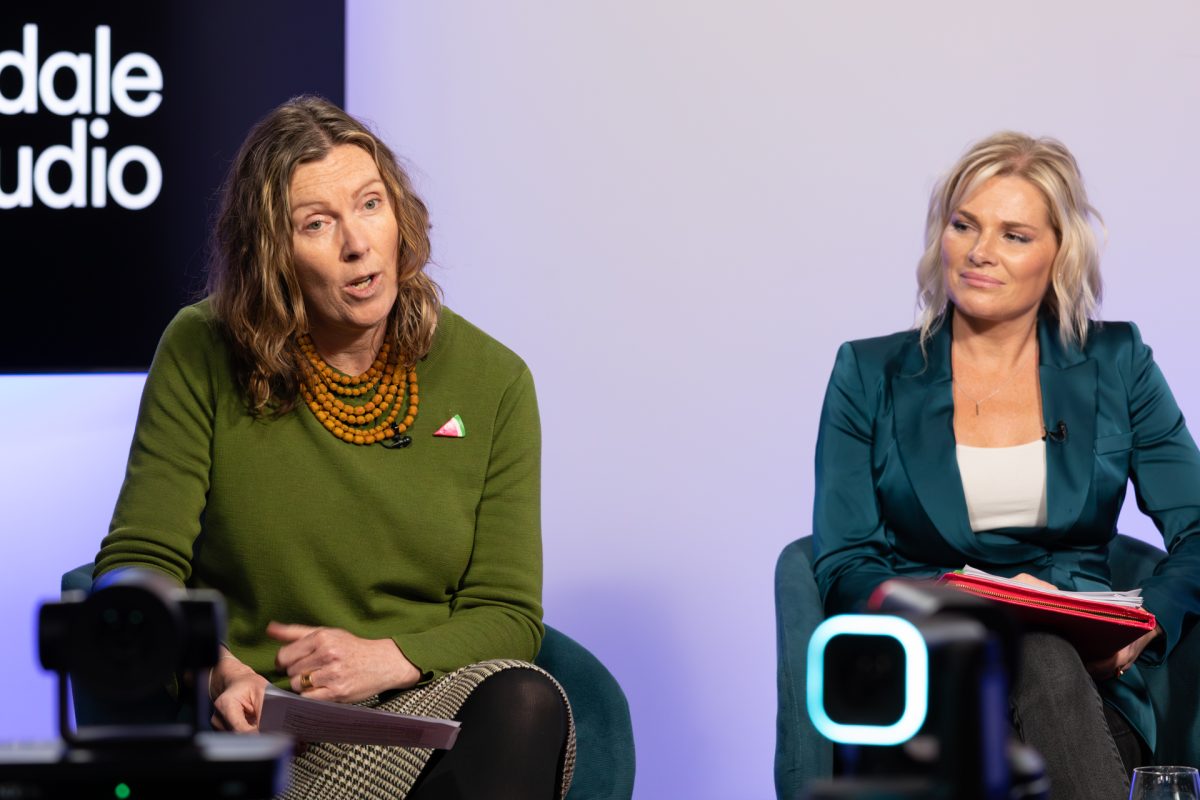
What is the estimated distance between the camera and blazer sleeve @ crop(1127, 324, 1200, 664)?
2.65 metres

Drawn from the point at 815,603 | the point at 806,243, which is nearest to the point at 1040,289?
the point at 815,603

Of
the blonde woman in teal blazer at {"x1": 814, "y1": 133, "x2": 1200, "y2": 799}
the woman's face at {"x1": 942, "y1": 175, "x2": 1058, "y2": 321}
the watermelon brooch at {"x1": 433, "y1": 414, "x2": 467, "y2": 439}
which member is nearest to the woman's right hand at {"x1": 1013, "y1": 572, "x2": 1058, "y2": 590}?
the blonde woman in teal blazer at {"x1": 814, "y1": 133, "x2": 1200, "y2": 799}

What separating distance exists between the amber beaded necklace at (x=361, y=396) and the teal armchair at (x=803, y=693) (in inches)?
28.3

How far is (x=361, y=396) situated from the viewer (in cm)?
237

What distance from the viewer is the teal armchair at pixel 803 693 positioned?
7.86 feet

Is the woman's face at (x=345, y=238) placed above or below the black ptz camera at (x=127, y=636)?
above

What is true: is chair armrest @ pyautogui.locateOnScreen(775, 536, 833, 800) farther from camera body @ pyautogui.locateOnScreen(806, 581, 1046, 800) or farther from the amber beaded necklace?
camera body @ pyautogui.locateOnScreen(806, 581, 1046, 800)

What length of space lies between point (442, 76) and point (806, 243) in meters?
0.97

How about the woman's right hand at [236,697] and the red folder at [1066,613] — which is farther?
the red folder at [1066,613]

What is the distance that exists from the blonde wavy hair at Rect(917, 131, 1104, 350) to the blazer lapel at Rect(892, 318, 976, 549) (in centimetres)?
7

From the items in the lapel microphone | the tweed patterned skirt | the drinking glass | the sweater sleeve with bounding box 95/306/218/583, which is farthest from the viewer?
the lapel microphone

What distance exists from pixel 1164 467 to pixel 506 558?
4.09 feet

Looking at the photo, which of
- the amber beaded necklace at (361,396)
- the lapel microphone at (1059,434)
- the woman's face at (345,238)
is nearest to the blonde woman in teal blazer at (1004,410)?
the lapel microphone at (1059,434)

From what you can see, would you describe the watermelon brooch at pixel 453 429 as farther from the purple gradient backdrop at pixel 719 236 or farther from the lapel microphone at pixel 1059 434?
the purple gradient backdrop at pixel 719 236
